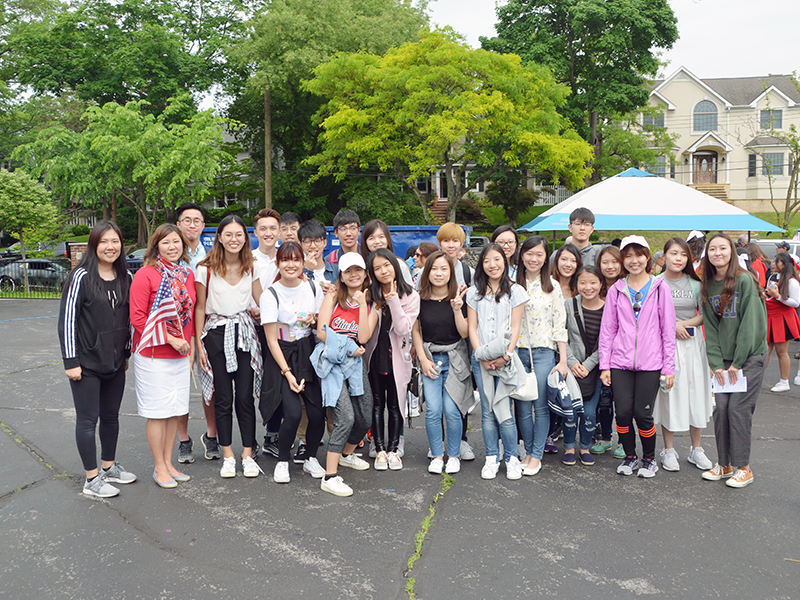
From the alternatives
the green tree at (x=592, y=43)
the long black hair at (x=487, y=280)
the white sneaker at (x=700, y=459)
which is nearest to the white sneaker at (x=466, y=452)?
the long black hair at (x=487, y=280)

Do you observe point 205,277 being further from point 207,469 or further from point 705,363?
point 705,363

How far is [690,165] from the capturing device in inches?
1812

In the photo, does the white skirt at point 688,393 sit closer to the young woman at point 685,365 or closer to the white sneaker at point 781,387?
the young woman at point 685,365

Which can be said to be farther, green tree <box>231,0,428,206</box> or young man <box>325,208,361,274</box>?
green tree <box>231,0,428,206</box>

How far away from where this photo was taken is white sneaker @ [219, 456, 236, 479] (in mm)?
4785

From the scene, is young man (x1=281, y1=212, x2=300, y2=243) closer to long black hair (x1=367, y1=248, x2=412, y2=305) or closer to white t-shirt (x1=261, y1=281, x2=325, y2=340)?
white t-shirt (x1=261, y1=281, x2=325, y2=340)

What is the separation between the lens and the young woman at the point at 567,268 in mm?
5203

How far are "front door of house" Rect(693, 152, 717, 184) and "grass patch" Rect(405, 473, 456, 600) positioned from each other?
47801 millimetres

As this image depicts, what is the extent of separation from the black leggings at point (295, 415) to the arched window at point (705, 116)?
163ft

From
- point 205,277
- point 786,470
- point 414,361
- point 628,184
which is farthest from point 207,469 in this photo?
point 628,184

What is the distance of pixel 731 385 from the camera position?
4.55 meters

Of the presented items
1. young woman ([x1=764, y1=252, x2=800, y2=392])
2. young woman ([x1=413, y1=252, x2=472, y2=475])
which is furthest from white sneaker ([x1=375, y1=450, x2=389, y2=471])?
young woman ([x1=764, y1=252, x2=800, y2=392])

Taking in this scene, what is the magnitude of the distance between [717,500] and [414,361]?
7.87 ft

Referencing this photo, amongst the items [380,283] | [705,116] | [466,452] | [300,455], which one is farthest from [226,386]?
[705,116]
